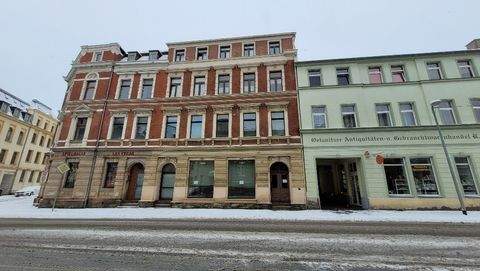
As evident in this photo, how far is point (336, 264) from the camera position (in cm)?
499

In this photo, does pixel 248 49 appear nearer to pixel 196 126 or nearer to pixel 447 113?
pixel 196 126

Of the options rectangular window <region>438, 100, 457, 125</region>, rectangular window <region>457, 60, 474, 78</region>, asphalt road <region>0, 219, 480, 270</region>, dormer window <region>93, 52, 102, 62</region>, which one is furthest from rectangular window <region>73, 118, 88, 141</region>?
rectangular window <region>457, 60, 474, 78</region>

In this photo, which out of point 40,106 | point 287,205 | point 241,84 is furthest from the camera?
point 40,106

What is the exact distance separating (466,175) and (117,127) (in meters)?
27.0

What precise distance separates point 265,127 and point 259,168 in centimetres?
333

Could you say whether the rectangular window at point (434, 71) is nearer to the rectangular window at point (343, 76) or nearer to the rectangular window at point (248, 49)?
the rectangular window at point (343, 76)

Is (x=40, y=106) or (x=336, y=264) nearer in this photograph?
(x=336, y=264)

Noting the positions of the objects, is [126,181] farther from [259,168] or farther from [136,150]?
[259,168]

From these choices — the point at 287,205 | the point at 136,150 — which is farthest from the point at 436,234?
the point at 136,150

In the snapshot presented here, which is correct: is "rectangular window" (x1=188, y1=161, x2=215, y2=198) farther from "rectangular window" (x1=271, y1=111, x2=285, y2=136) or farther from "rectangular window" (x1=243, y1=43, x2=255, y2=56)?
"rectangular window" (x1=243, y1=43, x2=255, y2=56)

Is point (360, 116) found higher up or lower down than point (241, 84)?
lower down

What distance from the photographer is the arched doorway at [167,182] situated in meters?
19.0

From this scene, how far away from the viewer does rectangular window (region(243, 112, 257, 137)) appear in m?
19.1

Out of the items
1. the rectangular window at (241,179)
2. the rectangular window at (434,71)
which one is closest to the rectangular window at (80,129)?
the rectangular window at (241,179)
